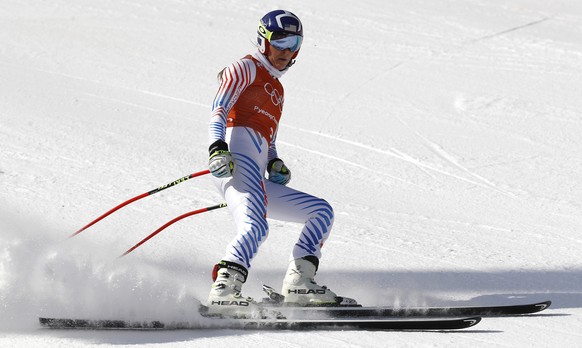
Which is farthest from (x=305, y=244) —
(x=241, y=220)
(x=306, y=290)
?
(x=241, y=220)

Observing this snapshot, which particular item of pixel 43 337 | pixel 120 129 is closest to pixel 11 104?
pixel 120 129

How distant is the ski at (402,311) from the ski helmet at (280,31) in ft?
5.00

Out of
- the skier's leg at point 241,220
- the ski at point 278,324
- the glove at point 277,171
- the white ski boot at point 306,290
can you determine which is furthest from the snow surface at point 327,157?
the glove at point 277,171

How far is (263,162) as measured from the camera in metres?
5.77

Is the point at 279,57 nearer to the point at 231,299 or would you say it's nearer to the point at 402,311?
the point at 231,299

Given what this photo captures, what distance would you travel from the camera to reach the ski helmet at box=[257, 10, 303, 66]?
566cm

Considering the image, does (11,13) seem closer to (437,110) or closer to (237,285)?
(437,110)

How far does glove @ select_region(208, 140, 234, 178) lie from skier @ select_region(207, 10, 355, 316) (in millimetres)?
67

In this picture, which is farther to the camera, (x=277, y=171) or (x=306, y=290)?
(x=277, y=171)

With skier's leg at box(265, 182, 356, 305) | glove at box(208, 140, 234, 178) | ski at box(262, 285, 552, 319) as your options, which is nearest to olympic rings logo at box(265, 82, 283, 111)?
skier's leg at box(265, 182, 356, 305)

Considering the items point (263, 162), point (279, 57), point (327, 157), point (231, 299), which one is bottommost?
point (231, 299)

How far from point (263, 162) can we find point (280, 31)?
2.56ft

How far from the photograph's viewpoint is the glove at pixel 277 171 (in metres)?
5.93

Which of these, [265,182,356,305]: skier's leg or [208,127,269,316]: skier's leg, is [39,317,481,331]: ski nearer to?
[208,127,269,316]: skier's leg
